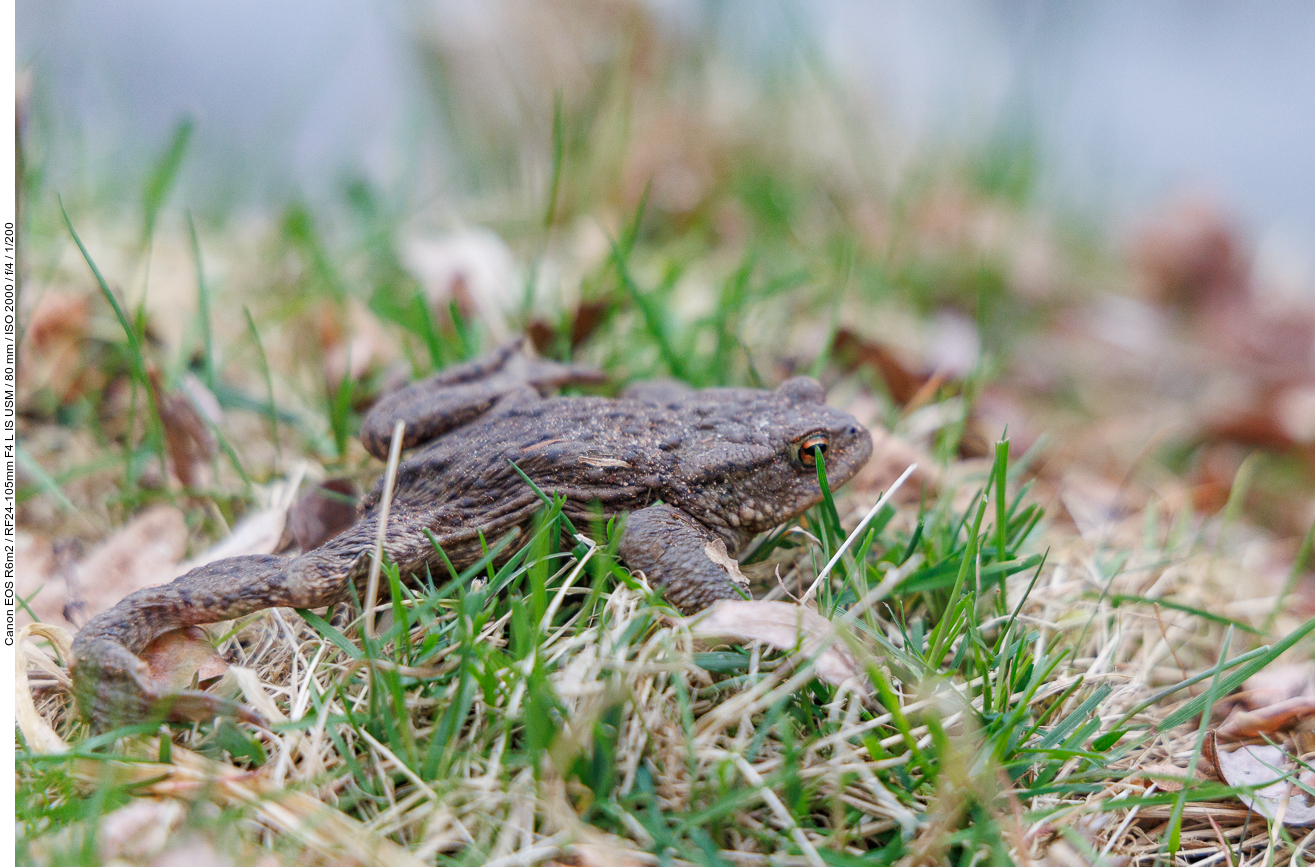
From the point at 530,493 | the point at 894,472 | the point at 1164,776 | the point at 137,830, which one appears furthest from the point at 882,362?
the point at 137,830

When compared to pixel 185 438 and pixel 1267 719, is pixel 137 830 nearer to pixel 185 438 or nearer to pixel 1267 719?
pixel 185 438

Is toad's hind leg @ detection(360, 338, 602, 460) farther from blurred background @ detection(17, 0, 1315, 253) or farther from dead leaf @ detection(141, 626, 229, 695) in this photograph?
blurred background @ detection(17, 0, 1315, 253)

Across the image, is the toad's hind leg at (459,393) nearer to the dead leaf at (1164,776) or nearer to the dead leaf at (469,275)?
the dead leaf at (469,275)

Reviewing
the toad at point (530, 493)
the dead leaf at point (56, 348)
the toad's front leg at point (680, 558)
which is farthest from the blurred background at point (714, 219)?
the toad's front leg at point (680, 558)

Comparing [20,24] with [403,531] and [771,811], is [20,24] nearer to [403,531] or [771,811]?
[403,531]

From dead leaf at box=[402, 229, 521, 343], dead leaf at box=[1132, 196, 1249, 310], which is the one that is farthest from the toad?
dead leaf at box=[1132, 196, 1249, 310]

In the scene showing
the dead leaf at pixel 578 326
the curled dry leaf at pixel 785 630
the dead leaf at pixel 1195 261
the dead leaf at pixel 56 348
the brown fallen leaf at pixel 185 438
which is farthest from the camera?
the dead leaf at pixel 1195 261

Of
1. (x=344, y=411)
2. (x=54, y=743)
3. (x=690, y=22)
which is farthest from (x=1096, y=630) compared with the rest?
(x=690, y=22)
